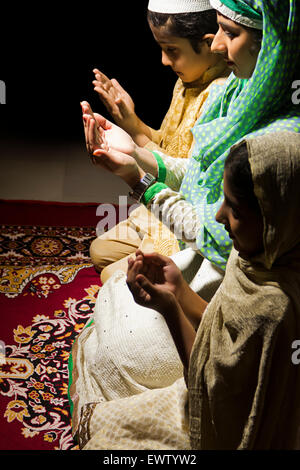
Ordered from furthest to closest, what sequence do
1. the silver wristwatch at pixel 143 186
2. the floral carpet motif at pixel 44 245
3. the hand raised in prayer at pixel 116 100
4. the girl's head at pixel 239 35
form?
the floral carpet motif at pixel 44 245
the hand raised in prayer at pixel 116 100
the silver wristwatch at pixel 143 186
the girl's head at pixel 239 35

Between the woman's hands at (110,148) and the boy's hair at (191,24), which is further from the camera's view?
the boy's hair at (191,24)

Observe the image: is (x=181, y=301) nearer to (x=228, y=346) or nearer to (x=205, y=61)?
(x=228, y=346)

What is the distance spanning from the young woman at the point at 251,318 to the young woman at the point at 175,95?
1078mm

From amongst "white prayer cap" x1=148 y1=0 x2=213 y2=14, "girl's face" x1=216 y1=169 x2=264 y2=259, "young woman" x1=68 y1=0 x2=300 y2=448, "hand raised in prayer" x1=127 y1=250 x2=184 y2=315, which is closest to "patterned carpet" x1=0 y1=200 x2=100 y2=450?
"young woman" x1=68 y1=0 x2=300 y2=448

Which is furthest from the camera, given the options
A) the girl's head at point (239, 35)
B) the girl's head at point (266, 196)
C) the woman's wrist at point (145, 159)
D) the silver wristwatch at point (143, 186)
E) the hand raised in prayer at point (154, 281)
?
the woman's wrist at point (145, 159)

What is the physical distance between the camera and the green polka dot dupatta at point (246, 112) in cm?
179

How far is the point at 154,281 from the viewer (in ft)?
6.32

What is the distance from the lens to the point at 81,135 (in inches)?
207

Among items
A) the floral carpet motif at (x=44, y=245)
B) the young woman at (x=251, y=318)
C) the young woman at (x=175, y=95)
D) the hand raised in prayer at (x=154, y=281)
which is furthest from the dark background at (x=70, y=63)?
the young woman at (x=251, y=318)

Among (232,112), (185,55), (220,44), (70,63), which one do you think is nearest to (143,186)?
(232,112)

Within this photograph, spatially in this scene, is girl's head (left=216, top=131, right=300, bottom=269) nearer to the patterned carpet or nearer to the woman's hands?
the woman's hands

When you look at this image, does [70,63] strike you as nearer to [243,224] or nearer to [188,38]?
[188,38]

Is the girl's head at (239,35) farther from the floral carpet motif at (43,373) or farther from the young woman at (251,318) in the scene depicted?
the floral carpet motif at (43,373)

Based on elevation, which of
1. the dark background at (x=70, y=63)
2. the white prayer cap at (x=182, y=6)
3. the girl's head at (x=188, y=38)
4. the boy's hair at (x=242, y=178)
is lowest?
the dark background at (x=70, y=63)
